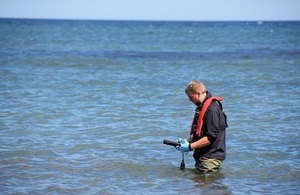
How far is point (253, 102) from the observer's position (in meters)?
15.2

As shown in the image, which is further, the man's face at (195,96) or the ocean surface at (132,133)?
the ocean surface at (132,133)

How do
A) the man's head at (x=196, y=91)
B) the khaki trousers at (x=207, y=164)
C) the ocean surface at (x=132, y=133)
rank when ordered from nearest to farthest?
the man's head at (x=196, y=91), the khaki trousers at (x=207, y=164), the ocean surface at (x=132, y=133)

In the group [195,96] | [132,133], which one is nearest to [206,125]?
[195,96]

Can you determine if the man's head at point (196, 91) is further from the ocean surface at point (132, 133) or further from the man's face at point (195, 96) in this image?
the ocean surface at point (132, 133)

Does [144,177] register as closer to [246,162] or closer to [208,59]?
[246,162]

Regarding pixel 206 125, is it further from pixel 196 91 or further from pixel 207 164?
pixel 207 164

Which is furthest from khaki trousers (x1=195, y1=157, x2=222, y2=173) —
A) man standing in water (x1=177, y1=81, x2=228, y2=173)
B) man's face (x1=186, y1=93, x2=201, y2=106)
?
man's face (x1=186, y1=93, x2=201, y2=106)

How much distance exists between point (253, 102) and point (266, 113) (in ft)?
5.59

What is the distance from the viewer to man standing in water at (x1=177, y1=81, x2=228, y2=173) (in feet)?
24.1

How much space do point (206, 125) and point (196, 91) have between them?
451 mm

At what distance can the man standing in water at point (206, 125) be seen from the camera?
736 cm

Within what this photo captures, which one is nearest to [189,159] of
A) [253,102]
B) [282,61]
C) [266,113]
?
[266,113]

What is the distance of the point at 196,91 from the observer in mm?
7379

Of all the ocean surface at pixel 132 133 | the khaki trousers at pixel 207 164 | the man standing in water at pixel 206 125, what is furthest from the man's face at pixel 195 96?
the ocean surface at pixel 132 133
